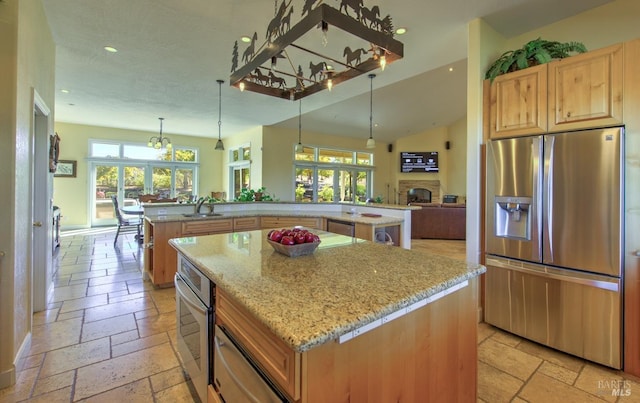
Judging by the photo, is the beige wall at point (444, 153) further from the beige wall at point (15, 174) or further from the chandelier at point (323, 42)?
the beige wall at point (15, 174)

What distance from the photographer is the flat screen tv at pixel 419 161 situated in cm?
999

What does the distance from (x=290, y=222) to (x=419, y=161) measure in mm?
7205

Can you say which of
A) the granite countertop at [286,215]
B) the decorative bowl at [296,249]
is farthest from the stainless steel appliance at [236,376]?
the granite countertop at [286,215]

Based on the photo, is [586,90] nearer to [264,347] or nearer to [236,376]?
[264,347]

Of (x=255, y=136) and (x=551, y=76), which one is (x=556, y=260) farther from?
(x=255, y=136)

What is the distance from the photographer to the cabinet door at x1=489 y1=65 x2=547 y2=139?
7.72 feet

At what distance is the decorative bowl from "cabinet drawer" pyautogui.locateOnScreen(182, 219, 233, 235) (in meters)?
2.37

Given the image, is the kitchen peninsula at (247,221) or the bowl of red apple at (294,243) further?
the kitchen peninsula at (247,221)

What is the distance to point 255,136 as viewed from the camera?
8273 millimetres

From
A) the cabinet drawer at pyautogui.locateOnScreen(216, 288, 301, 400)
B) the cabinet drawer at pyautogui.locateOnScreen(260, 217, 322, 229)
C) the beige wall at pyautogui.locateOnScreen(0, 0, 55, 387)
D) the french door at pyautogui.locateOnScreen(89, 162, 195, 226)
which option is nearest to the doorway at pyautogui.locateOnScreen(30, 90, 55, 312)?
the beige wall at pyautogui.locateOnScreen(0, 0, 55, 387)

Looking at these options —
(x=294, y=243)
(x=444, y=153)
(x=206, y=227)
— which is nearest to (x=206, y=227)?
(x=206, y=227)

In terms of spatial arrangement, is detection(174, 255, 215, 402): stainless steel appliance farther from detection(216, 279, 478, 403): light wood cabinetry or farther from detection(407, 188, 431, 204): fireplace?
detection(407, 188, 431, 204): fireplace

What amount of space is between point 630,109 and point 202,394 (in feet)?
10.3

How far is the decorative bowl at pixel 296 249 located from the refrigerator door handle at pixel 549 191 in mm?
1867
